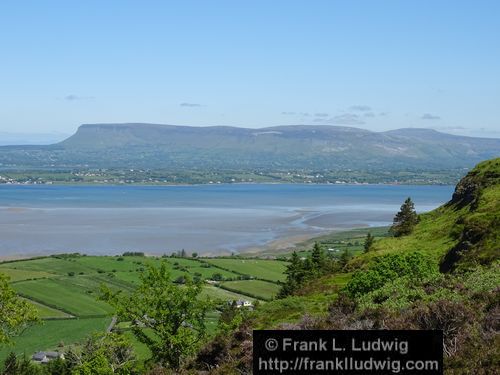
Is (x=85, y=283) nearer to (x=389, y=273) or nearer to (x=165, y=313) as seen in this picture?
(x=389, y=273)

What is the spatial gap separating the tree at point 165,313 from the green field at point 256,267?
63974mm

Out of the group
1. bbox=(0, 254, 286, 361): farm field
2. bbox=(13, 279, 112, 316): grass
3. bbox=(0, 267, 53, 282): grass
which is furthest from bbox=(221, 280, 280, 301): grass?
bbox=(0, 267, 53, 282): grass

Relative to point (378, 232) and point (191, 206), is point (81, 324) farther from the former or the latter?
point (191, 206)

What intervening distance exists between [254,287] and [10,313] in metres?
60.7

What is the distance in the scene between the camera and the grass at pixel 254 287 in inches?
3113

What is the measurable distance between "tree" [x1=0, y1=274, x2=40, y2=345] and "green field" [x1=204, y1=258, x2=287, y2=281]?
63.6 m

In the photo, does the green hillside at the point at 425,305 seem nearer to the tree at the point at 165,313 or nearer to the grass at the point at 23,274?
the tree at the point at 165,313

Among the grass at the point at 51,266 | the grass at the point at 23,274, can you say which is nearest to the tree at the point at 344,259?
the grass at the point at 51,266

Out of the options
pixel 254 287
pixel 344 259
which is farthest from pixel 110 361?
pixel 254 287

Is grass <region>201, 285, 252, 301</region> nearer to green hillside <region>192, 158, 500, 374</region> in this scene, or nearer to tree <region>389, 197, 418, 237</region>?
tree <region>389, 197, 418, 237</region>

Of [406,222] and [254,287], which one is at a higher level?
[406,222]

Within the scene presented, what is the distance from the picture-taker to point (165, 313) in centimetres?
2173

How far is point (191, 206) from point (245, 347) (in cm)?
18095

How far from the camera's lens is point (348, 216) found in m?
171
